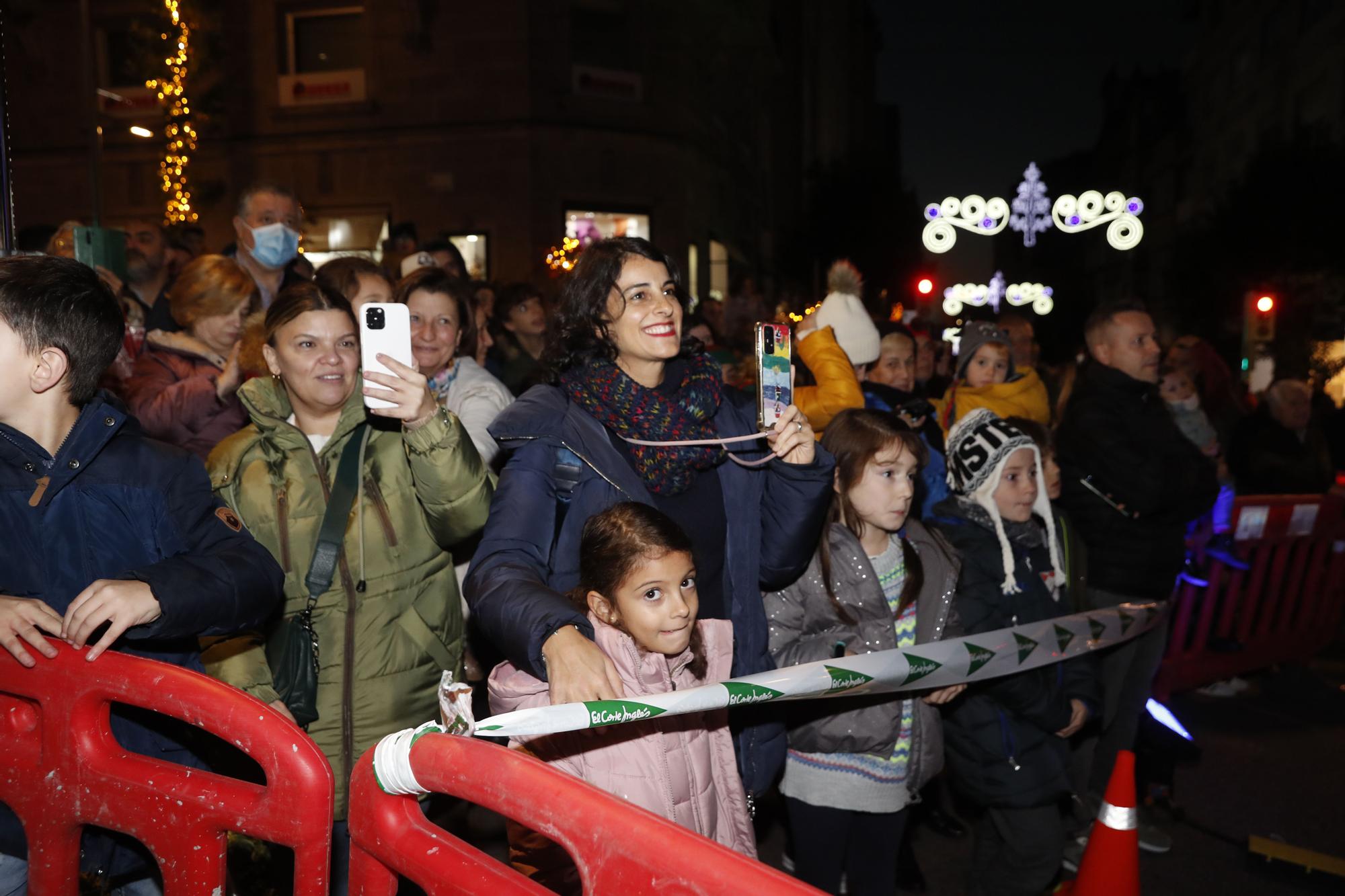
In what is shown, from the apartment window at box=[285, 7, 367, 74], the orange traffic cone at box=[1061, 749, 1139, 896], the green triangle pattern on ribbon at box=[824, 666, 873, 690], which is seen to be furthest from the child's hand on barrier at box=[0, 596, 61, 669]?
the apartment window at box=[285, 7, 367, 74]

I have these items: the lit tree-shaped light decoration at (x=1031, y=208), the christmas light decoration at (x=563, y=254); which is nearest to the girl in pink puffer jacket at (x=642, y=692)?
the christmas light decoration at (x=563, y=254)

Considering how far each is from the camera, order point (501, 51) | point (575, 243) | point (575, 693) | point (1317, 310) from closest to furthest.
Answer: point (575, 693) → point (575, 243) → point (501, 51) → point (1317, 310)

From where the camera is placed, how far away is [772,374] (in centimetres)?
254

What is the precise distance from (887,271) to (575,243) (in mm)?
26205

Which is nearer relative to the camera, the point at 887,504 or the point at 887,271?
the point at 887,504

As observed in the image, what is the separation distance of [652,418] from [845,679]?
927 mm

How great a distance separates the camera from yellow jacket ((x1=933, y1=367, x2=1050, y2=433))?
5.47 metres

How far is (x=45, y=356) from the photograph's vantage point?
2.26 metres

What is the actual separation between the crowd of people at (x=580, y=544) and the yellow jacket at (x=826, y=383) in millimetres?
801

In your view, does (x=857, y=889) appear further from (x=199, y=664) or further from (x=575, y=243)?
(x=575, y=243)

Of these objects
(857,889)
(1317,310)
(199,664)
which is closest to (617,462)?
(199,664)

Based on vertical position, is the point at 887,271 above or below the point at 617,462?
above

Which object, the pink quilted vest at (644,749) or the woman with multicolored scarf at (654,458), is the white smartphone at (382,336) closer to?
the woman with multicolored scarf at (654,458)

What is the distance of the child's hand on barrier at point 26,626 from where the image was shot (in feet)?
6.88
